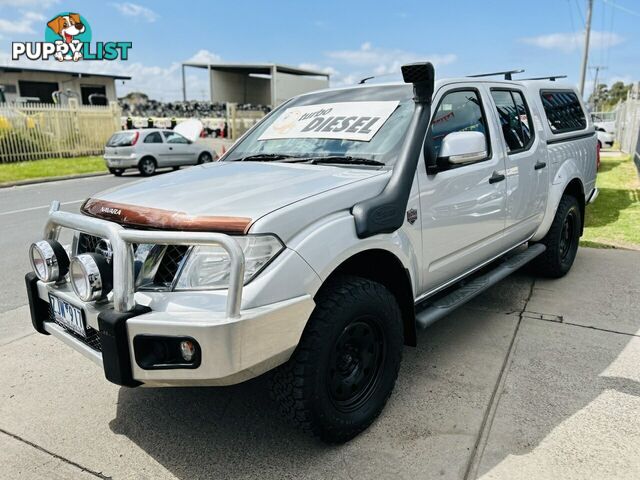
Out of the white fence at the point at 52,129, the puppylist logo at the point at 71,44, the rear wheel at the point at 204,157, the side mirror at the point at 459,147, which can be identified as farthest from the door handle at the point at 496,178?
the puppylist logo at the point at 71,44

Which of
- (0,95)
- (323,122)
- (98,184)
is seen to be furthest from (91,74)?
(323,122)

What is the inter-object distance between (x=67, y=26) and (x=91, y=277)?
25771 millimetres

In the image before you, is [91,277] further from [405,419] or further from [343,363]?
[405,419]

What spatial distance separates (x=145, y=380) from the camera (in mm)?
2156

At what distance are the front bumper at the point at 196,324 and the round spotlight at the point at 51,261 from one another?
0.42 m

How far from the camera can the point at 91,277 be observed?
7.18ft

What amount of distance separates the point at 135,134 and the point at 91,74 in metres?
21.1

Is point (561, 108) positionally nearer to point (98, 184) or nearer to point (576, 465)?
point (576, 465)

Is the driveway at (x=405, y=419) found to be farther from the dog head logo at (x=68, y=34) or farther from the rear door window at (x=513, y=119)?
the dog head logo at (x=68, y=34)

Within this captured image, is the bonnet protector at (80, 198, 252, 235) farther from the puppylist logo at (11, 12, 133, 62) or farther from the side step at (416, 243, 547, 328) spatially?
the puppylist logo at (11, 12, 133, 62)

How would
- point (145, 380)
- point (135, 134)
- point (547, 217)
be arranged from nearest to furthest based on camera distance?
point (145, 380) < point (547, 217) < point (135, 134)

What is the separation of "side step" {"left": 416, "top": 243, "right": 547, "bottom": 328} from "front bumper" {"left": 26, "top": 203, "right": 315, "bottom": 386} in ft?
3.69

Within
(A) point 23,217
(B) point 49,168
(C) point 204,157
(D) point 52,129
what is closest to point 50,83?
(D) point 52,129

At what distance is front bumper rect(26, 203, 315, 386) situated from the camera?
200cm
